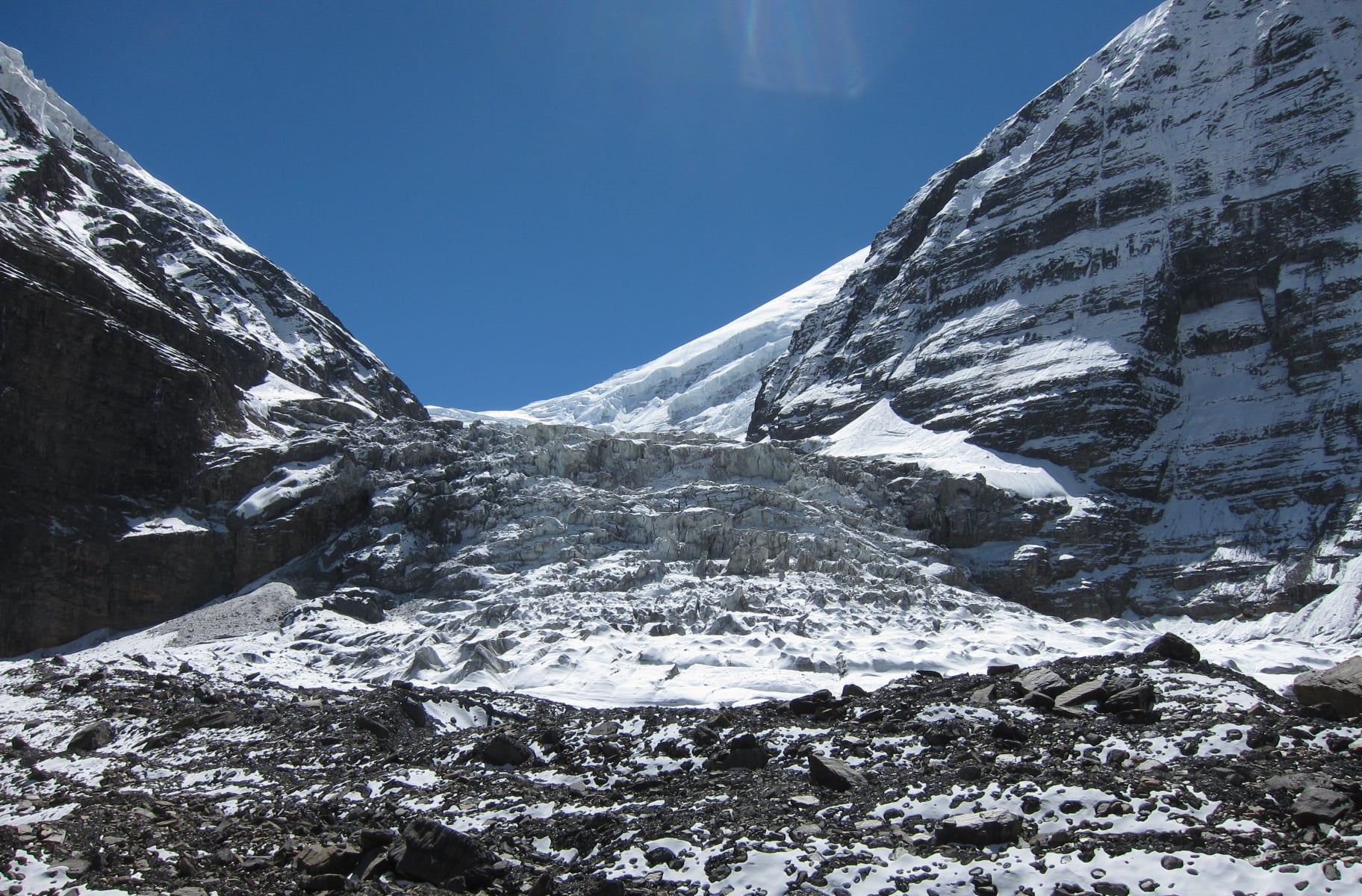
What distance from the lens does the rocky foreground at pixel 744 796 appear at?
19.4m

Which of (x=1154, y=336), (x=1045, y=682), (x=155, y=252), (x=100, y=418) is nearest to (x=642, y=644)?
(x=1045, y=682)

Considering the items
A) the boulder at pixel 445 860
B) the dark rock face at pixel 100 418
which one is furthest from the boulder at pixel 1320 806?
the dark rock face at pixel 100 418

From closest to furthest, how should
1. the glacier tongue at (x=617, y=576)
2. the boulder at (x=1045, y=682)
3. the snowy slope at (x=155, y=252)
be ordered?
the boulder at (x=1045, y=682), the glacier tongue at (x=617, y=576), the snowy slope at (x=155, y=252)

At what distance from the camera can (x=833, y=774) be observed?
25.0m

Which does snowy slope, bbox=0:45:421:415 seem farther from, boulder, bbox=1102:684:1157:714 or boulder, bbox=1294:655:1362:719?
boulder, bbox=1294:655:1362:719

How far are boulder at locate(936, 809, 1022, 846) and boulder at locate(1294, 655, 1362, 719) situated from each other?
41.0 ft

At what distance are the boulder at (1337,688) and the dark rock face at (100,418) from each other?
223 feet

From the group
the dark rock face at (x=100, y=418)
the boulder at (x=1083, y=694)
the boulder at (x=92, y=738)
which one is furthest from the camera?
the dark rock face at (x=100, y=418)

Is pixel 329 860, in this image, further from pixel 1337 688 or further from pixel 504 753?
pixel 1337 688

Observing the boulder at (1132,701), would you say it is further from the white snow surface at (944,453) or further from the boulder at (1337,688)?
the white snow surface at (944,453)

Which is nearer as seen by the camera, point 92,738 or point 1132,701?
point 1132,701

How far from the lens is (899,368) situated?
417ft

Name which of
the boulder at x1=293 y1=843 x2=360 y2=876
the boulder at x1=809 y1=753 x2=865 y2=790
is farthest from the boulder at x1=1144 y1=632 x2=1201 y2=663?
the boulder at x1=293 y1=843 x2=360 y2=876

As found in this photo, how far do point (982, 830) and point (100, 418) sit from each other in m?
79.6
